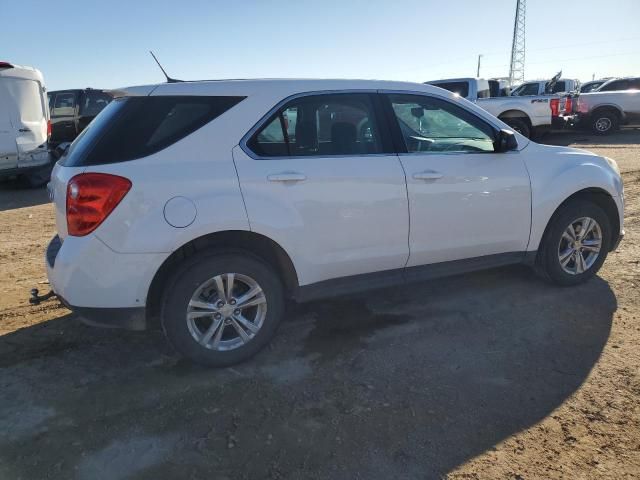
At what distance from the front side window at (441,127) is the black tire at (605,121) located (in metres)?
16.2

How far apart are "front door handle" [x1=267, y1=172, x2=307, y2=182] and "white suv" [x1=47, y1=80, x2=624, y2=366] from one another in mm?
13

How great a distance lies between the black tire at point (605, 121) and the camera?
1728 centimetres

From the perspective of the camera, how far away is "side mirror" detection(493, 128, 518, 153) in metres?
3.86

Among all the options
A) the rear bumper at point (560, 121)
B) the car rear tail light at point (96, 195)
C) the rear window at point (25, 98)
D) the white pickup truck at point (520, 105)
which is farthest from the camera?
the rear bumper at point (560, 121)

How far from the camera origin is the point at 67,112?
13070mm

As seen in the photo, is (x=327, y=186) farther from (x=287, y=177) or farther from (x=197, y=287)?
(x=197, y=287)

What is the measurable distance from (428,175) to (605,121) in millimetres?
16968

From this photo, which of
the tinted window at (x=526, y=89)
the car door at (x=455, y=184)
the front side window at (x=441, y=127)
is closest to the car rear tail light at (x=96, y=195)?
the car door at (x=455, y=184)

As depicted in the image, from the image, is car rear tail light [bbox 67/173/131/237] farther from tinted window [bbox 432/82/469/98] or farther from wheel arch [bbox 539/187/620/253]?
tinted window [bbox 432/82/469/98]

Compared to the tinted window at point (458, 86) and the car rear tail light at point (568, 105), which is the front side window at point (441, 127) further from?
the car rear tail light at point (568, 105)

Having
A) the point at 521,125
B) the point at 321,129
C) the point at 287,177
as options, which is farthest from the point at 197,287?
the point at 521,125

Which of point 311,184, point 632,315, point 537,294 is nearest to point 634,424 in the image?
point 632,315

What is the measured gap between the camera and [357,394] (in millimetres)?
2971

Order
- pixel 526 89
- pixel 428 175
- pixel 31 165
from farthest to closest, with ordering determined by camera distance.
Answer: pixel 526 89 → pixel 31 165 → pixel 428 175
